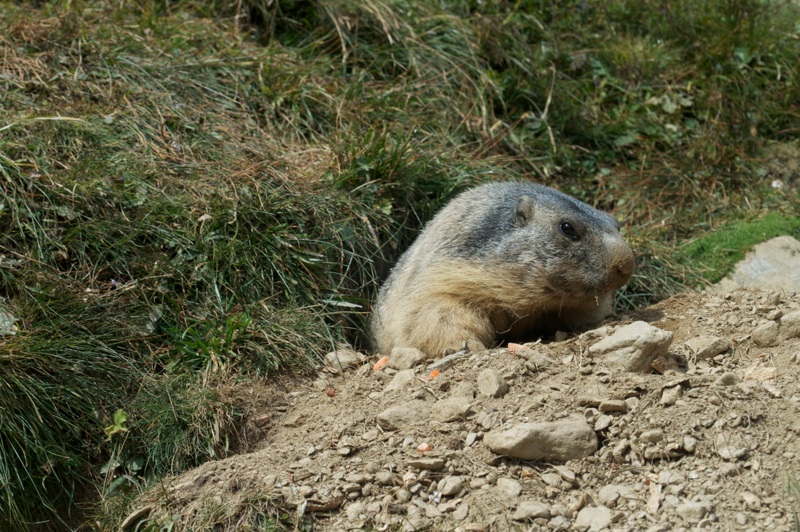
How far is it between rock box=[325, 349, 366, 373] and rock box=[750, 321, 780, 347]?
273 cm

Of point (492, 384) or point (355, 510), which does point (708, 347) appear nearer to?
point (492, 384)

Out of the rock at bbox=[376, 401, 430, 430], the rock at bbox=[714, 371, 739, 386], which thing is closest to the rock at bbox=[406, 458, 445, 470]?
the rock at bbox=[376, 401, 430, 430]

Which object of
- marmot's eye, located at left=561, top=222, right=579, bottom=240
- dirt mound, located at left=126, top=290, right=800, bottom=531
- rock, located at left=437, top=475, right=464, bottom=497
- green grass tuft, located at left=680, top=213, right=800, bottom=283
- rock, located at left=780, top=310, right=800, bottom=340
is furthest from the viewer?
green grass tuft, located at left=680, top=213, right=800, bottom=283

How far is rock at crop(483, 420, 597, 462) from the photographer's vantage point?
4688 millimetres

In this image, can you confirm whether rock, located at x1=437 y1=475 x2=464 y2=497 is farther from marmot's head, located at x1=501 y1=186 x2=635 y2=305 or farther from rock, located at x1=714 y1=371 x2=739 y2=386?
marmot's head, located at x1=501 y1=186 x2=635 y2=305

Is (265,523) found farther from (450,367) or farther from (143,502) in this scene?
(450,367)

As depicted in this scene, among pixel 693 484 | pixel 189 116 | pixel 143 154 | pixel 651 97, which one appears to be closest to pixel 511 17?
pixel 651 97

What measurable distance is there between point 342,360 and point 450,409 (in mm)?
1575

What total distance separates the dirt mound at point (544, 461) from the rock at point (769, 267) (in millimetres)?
2287

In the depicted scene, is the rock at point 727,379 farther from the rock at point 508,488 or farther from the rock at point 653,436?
the rock at point 508,488

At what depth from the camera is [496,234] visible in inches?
270

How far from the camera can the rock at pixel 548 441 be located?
15.4 feet

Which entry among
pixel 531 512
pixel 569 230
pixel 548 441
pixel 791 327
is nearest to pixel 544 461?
pixel 548 441

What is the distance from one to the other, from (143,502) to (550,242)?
334 centimetres
